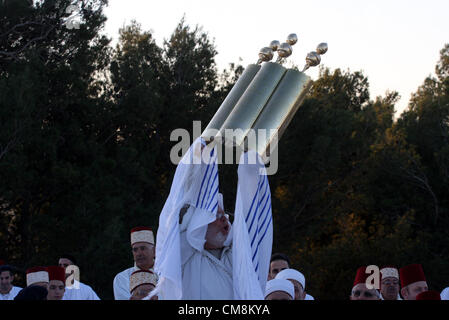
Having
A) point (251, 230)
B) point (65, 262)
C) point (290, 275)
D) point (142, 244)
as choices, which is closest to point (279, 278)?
point (290, 275)

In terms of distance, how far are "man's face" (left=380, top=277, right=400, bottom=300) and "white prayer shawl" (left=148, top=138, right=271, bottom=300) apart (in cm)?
412

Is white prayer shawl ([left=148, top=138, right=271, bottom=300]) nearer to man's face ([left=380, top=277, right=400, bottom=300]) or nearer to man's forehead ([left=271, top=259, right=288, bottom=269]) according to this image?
man's forehead ([left=271, top=259, right=288, bottom=269])

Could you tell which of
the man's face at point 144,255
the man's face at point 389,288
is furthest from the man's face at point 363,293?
the man's face at point 144,255

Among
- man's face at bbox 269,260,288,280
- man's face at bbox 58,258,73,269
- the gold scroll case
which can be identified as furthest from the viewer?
man's face at bbox 58,258,73,269

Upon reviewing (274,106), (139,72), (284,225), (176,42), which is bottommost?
(274,106)

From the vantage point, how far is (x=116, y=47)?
23.3 meters

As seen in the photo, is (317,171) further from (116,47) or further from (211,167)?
(211,167)

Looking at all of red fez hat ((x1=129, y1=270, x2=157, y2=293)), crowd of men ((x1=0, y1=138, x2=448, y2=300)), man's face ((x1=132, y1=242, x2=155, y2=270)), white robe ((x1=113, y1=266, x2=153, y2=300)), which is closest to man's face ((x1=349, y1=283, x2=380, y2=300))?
man's face ((x1=132, y1=242, x2=155, y2=270))

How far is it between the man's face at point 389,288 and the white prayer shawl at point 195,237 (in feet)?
13.5

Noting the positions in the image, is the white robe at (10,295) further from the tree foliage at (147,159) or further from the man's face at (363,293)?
the tree foliage at (147,159)

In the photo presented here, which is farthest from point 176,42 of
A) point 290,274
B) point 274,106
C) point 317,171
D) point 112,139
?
point 274,106

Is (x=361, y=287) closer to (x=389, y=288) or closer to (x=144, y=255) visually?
(x=389, y=288)

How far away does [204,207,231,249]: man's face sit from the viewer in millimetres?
4668
